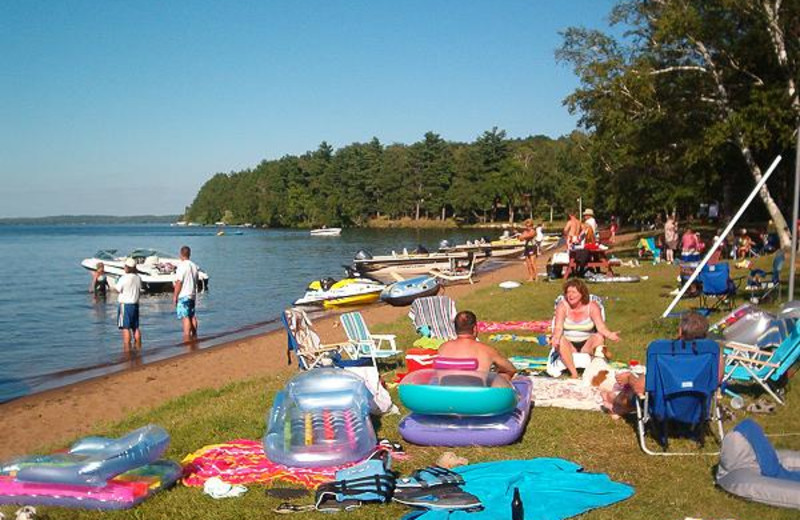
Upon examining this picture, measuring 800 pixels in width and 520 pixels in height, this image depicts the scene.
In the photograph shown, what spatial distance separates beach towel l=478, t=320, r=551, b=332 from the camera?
12977 millimetres

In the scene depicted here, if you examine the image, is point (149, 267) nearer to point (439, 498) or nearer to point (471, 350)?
point (471, 350)

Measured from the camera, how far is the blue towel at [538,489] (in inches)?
194

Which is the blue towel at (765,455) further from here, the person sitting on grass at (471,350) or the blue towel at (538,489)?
the person sitting on grass at (471,350)

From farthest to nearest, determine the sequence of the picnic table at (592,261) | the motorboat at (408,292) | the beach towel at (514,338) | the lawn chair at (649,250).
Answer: the lawn chair at (649,250) < the motorboat at (408,292) < the picnic table at (592,261) < the beach towel at (514,338)

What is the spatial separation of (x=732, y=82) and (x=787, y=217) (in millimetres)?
9673

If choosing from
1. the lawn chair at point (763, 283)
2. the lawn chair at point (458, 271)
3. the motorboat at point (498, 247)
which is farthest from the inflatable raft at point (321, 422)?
the motorboat at point (498, 247)

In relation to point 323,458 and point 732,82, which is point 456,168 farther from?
point 323,458

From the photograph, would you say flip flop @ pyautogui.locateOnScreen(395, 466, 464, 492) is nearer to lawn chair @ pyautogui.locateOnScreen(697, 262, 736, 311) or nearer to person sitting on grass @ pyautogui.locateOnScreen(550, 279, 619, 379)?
person sitting on grass @ pyautogui.locateOnScreen(550, 279, 619, 379)

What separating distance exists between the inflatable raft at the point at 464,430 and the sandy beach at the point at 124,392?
5.08 m

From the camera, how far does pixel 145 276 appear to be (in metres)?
30.0

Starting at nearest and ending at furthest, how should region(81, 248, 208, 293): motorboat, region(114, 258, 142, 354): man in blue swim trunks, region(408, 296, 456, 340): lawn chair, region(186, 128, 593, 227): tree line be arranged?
region(408, 296, 456, 340): lawn chair
region(114, 258, 142, 354): man in blue swim trunks
region(81, 248, 208, 293): motorboat
region(186, 128, 593, 227): tree line

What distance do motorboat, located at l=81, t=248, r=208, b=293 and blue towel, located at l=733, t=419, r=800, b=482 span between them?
26.7 m

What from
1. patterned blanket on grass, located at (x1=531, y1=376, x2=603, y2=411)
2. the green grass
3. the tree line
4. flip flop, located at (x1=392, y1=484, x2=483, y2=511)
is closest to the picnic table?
the green grass

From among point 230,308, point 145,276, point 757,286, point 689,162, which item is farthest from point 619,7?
point 145,276
